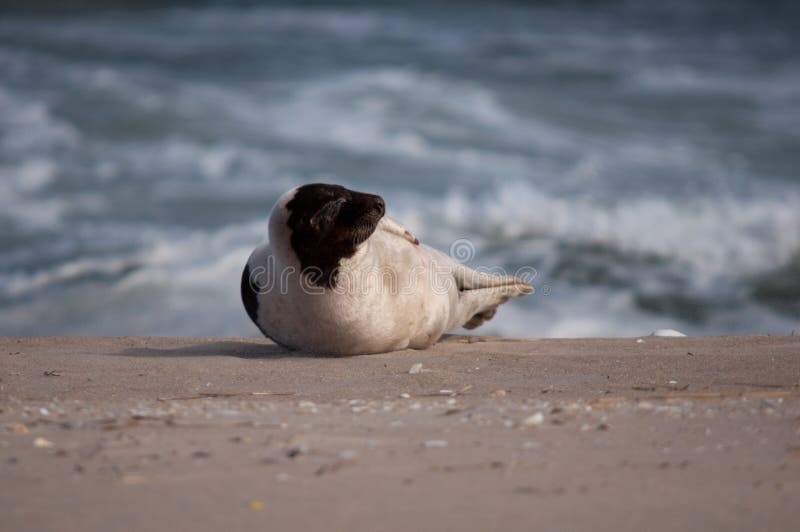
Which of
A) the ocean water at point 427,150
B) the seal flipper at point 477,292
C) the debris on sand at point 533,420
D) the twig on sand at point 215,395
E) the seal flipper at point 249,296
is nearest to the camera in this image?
the debris on sand at point 533,420

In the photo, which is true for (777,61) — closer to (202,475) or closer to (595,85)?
(595,85)

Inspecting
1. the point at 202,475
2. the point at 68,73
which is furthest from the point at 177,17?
the point at 202,475

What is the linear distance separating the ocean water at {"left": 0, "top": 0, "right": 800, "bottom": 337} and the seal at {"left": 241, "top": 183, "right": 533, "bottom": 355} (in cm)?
489

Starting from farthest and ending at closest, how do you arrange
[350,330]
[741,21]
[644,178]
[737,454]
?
[741,21] < [644,178] < [350,330] < [737,454]

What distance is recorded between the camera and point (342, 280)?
482cm

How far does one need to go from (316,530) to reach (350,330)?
2793 mm

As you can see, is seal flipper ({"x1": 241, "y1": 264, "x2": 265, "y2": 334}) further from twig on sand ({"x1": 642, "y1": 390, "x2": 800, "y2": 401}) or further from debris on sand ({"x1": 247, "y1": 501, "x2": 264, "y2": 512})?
debris on sand ({"x1": 247, "y1": 501, "x2": 264, "y2": 512})

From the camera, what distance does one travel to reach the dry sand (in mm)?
2254

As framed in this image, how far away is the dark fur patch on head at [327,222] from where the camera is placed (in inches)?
184

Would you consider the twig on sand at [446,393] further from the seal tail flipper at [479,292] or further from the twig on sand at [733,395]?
the seal tail flipper at [479,292]

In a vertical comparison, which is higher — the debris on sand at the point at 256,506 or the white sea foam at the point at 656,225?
the white sea foam at the point at 656,225

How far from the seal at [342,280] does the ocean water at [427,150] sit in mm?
4887

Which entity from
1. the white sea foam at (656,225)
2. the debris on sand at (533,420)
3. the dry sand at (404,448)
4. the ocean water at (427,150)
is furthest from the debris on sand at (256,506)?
the white sea foam at (656,225)

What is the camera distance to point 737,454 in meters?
2.71
